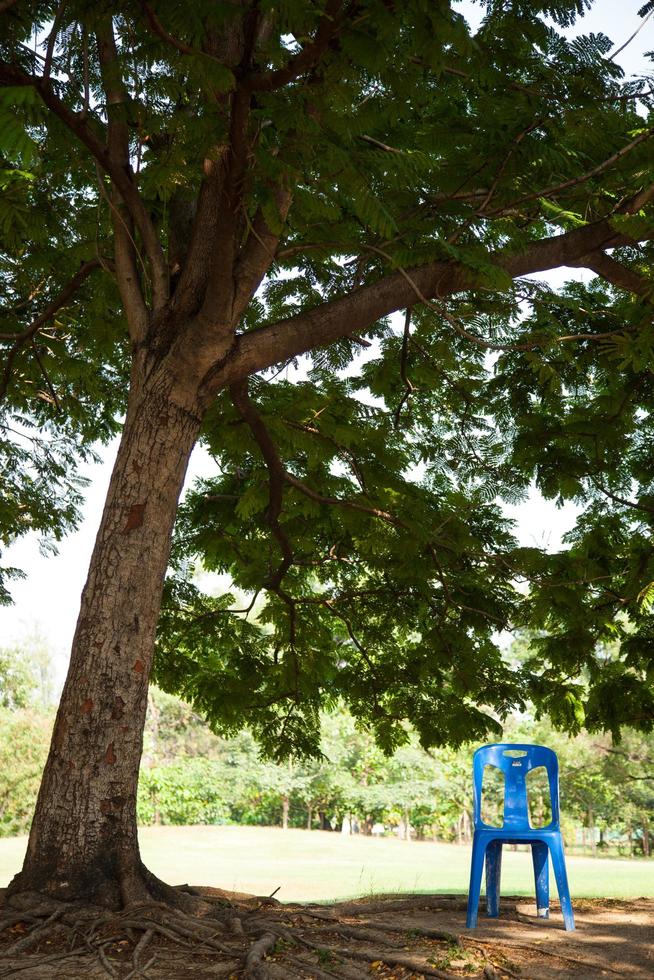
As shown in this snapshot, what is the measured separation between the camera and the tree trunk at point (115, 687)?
12.4 feet

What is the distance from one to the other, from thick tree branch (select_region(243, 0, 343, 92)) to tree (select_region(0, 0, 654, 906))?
0.04ft

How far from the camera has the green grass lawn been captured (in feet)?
36.2

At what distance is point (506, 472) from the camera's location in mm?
7617

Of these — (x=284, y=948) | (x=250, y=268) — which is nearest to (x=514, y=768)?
(x=284, y=948)

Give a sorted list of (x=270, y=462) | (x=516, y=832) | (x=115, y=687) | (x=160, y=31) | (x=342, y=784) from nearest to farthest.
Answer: (x=160, y=31) → (x=115, y=687) → (x=516, y=832) → (x=270, y=462) → (x=342, y=784)

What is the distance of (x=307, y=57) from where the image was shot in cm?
290

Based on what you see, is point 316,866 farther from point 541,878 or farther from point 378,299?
point 378,299

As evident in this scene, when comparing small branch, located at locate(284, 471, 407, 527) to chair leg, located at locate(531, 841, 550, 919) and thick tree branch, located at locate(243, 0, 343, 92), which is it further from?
thick tree branch, located at locate(243, 0, 343, 92)

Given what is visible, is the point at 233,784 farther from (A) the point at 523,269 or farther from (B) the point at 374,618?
(A) the point at 523,269

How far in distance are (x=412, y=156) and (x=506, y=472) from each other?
14.7ft

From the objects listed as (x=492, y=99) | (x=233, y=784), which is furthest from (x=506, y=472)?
(x=233, y=784)

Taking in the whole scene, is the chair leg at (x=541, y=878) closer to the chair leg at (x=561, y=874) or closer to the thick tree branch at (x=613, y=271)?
the chair leg at (x=561, y=874)

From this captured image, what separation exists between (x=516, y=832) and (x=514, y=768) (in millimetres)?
636

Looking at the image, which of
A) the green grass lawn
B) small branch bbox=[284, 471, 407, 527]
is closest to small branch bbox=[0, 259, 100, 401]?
small branch bbox=[284, 471, 407, 527]
